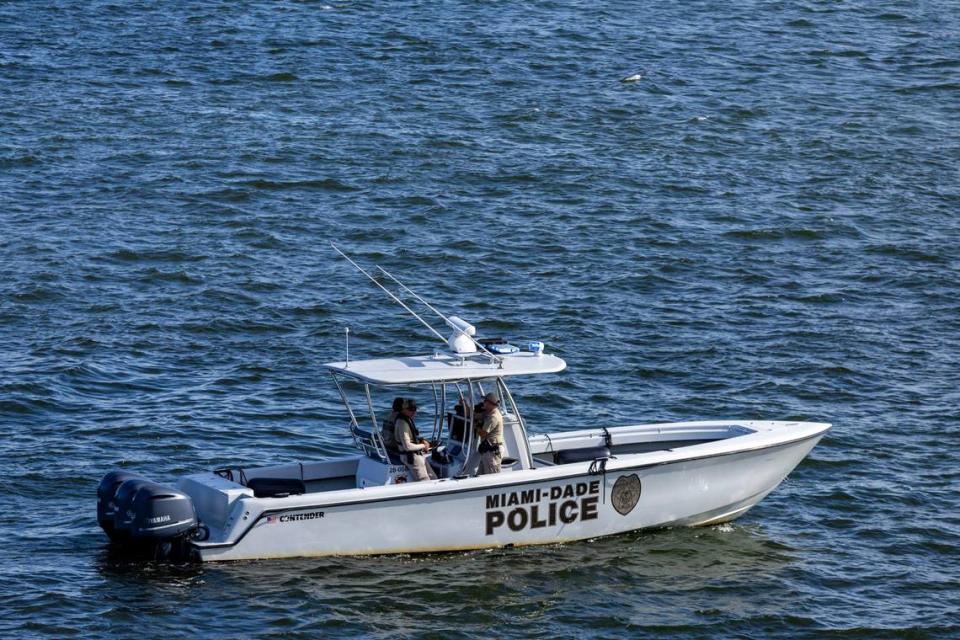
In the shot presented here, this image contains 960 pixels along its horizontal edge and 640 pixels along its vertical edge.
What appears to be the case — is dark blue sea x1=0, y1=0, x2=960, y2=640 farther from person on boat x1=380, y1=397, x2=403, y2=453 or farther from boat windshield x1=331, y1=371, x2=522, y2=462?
boat windshield x1=331, y1=371, x2=522, y2=462

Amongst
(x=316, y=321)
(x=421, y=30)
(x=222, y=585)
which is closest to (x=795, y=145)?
(x=421, y=30)

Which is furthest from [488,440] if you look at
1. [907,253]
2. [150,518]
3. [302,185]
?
[302,185]

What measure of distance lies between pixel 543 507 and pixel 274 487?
323cm

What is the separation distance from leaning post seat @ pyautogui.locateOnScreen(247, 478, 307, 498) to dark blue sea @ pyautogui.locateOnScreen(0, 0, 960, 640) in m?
0.84

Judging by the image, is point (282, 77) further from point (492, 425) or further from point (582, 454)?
point (492, 425)

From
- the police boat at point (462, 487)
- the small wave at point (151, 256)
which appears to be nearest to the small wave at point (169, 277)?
the small wave at point (151, 256)

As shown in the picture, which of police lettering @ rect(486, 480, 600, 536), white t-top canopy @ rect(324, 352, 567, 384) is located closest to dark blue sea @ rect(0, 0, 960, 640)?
police lettering @ rect(486, 480, 600, 536)

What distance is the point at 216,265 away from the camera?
1178 inches

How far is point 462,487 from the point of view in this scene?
1755cm

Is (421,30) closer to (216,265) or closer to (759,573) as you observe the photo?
(216,265)

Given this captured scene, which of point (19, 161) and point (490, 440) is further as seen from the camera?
point (19, 161)

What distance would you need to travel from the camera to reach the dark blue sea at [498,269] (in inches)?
675

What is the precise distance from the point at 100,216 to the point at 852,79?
24.2m

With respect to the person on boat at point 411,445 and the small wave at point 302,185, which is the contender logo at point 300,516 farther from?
the small wave at point 302,185
